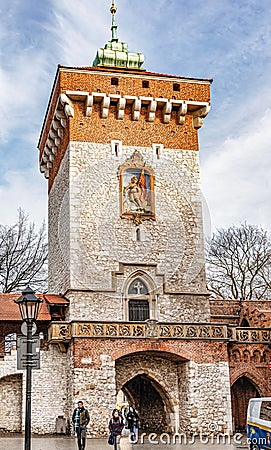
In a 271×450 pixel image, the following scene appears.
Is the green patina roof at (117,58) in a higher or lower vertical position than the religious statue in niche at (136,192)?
higher

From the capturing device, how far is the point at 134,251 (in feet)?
91.1

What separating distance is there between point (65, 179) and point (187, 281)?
277 inches

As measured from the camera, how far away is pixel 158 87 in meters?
29.5

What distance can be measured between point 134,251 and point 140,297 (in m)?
1.96

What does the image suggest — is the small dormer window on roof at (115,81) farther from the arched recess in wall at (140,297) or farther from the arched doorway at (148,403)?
the arched doorway at (148,403)

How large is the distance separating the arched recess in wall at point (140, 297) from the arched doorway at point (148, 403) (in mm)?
2468

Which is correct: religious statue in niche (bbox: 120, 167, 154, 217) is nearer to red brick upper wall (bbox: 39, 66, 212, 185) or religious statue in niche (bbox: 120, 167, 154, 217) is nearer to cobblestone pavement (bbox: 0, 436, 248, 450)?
red brick upper wall (bbox: 39, 66, 212, 185)

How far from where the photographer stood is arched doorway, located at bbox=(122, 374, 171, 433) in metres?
26.9

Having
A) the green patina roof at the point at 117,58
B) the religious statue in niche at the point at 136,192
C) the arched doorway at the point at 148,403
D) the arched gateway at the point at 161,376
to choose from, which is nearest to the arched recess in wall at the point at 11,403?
the arched gateway at the point at 161,376

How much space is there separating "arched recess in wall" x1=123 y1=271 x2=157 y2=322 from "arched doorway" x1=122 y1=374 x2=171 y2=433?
247 centimetres

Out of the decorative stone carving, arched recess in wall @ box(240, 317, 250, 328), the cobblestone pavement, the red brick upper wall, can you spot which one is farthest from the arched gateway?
the red brick upper wall

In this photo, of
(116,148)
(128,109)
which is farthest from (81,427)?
(128,109)

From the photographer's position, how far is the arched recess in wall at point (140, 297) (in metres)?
27.1

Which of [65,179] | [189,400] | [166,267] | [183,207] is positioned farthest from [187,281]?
[65,179]
